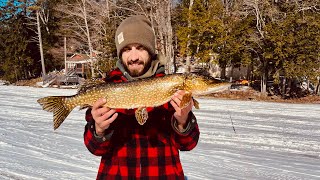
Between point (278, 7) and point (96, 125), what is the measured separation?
1882 centimetres

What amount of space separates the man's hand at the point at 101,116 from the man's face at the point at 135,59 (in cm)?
43

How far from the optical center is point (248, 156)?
226 inches

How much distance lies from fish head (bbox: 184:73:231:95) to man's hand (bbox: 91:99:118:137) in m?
0.66

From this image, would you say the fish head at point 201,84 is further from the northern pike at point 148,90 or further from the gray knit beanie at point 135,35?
the gray knit beanie at point 135,35

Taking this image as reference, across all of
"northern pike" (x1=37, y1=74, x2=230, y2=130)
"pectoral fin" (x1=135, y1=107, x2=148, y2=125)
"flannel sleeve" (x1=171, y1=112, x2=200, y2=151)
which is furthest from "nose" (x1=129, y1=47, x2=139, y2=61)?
"flannel sleeve" (x1=171, y1=112, x2=200, y2=151)

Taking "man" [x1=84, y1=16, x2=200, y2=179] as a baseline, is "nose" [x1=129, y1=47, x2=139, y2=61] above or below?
above

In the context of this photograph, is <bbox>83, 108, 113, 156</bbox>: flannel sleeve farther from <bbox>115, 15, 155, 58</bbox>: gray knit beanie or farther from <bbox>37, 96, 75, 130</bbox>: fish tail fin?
<bbox>115, 15, 155, 58</bbox>: gray knit beanie

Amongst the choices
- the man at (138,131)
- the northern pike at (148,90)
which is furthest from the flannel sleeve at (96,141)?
the northern pike at (148,90)

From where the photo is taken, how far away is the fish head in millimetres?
2219

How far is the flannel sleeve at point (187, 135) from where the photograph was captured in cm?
214

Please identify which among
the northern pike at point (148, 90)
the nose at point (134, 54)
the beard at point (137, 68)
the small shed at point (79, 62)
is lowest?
the northern pike at point (148, 90)

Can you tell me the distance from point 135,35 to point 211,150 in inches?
174

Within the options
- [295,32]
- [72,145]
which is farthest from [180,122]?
[295,32]

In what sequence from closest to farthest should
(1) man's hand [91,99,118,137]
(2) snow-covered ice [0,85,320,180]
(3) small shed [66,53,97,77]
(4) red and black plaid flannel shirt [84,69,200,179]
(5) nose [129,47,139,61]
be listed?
(1) man's hand [91,99,118,137], (4) red and black plaid flannel shirt [84,69,200,179], (5) nose [129,47,139,61], (2) snow-covered ice [0,85,320,180], (3) small shed [66,53,97,77]
